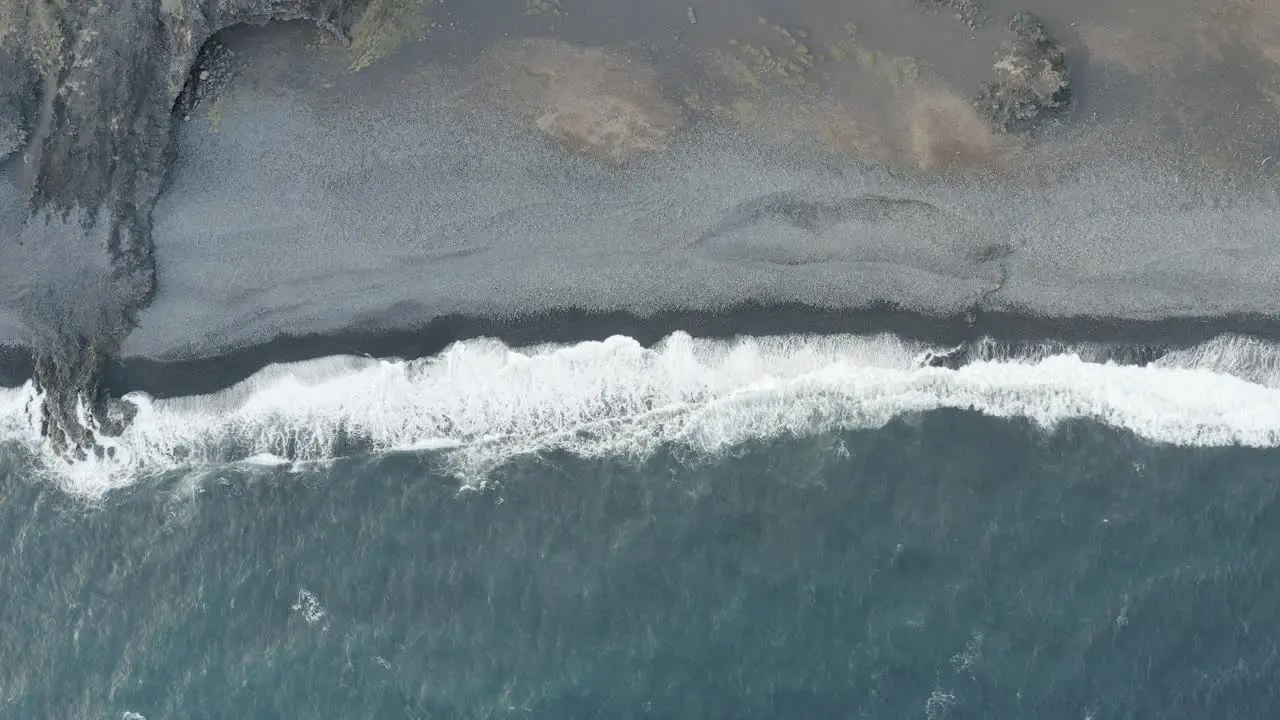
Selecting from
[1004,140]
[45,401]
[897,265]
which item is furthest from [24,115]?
[1004,140]

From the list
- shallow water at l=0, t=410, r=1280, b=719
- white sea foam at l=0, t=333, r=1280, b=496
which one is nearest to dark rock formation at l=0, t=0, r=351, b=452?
white sea foam at l=0, t=333, r=1280, b=496

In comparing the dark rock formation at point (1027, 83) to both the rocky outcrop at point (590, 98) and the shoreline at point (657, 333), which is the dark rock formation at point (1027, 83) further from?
the rocky outcrop at point (590, 98)

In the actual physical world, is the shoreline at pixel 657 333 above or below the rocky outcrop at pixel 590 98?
below

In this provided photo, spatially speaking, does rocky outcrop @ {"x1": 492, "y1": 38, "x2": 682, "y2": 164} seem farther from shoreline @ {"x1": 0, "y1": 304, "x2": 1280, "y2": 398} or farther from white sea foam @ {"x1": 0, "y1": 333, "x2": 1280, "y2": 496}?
white sea foam @ {"x1": 0, "y1": 333, "x2": 1280, "y2": 496}

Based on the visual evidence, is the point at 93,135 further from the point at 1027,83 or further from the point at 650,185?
the point at 1027,83

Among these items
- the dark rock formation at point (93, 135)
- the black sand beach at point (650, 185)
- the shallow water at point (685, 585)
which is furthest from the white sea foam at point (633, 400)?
the dark rock formation at point (93, 135)

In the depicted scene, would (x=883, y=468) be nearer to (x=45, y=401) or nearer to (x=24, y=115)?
(x=45, y=401)
